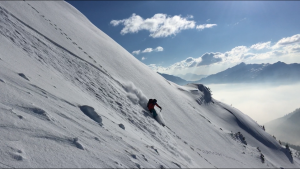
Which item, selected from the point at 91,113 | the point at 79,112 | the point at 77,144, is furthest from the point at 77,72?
the point at 77,144

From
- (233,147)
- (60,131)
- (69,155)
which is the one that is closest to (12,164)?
(69,155)

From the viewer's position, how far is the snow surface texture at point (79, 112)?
500 cm

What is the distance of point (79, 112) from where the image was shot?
7879 millimetres

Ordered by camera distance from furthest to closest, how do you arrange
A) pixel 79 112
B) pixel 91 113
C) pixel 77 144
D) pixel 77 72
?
1. pixel 77 72
2. pixel 91 113
3. pixel 79 112
4. pixel 77 144

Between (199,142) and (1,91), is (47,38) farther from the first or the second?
(199,142)

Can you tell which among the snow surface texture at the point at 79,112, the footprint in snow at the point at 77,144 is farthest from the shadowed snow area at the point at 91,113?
the footprint in snow at the point at 77,144

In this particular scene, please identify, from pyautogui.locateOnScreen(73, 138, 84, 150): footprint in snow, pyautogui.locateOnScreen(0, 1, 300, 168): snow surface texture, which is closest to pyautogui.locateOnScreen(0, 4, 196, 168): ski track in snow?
pyautogui.locateOnScreen(0, 1, 300, 168): snow surface texture

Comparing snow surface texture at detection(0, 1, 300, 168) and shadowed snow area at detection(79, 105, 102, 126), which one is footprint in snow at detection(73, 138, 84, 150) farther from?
shadowed snow area at detection(79, 105, 102, 126)

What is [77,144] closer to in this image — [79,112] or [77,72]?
[79,112]

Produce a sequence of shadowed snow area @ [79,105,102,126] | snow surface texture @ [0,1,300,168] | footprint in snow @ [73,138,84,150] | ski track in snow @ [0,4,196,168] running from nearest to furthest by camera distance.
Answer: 1. snow surface texture @ [0,1,300,168]
2. footprint in snow @ [73,138,84,150]
3. shadowed snow area @ [79,105,102,126]
4. ski track in snow @ [0,4,196,168]

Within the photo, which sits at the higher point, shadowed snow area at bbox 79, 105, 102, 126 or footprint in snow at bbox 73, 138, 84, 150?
shadowed snow area at bbox 79, 105, 102, 126

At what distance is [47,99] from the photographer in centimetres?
737

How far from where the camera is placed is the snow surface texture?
5.00 metres

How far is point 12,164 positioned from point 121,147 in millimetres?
3453
